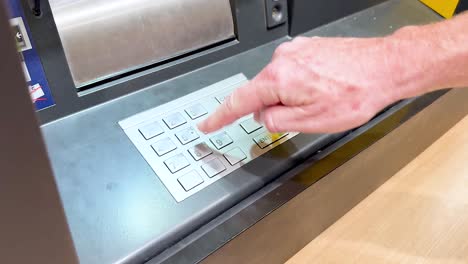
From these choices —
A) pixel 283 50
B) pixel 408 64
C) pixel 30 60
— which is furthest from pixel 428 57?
pixel 30 60

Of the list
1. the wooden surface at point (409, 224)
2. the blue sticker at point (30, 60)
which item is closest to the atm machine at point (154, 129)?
the blue sticker at point (30, 60)

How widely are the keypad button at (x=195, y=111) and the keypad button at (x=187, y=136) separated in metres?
0.02

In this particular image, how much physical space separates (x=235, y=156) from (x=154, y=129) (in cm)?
9

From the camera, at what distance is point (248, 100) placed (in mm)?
439

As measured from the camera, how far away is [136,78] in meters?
0.53

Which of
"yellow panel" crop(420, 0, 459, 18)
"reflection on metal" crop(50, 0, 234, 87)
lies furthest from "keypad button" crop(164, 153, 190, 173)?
"yellow panel" crop(420, 0, 459, 18)

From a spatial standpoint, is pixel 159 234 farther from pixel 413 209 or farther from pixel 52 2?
pixel 413 209

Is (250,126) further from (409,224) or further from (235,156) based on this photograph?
(409,224)

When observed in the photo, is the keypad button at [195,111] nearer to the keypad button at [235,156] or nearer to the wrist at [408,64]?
the keypad button at [235,156]

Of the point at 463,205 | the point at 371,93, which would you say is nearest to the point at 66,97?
the point at 371,93

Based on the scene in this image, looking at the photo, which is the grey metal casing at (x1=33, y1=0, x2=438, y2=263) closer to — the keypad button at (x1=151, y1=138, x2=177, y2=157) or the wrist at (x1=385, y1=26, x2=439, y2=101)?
the keypad button at (x1=151, y1=138, x2=177, y2=157)

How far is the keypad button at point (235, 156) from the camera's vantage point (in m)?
0.49

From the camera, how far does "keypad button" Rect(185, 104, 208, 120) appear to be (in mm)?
519

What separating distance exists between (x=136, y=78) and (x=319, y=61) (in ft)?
0.71
